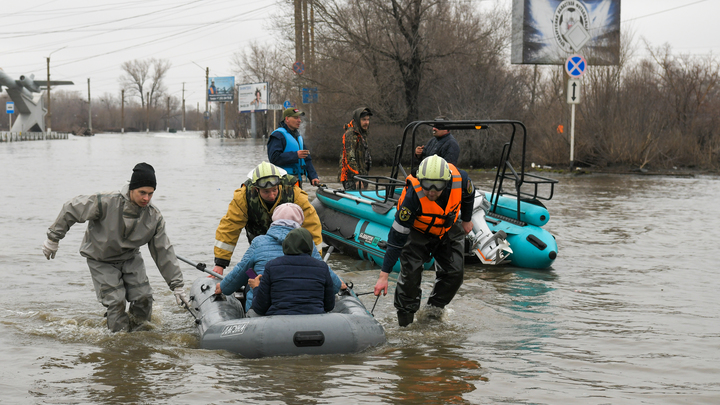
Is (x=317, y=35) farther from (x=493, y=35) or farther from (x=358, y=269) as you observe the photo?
(x=358, y=269)

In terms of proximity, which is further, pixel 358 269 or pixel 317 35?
pixel 317 35

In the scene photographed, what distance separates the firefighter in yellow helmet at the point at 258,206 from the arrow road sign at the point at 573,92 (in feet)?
53.4

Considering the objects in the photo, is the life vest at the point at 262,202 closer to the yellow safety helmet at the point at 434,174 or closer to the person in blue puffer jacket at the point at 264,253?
the person in blue puffer jacket at the point at 264,253

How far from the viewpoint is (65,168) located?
26.3m

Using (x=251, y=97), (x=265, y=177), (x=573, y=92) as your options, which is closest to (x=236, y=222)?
(x=265, y=177)

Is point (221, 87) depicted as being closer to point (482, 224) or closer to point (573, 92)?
point (573, 92)

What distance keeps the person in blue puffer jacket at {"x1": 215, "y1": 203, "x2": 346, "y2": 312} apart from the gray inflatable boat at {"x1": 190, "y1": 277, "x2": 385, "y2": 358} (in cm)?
28

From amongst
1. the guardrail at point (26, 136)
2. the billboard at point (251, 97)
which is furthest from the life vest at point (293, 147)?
the billboard at point (251, 97)

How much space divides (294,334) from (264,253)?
75 cm

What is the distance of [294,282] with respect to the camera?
5504 mm

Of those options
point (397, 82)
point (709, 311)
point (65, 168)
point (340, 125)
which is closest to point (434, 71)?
point (397, 82)

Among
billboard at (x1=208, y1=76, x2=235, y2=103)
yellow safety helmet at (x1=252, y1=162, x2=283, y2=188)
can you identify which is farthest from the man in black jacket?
billboard at (x1=208, y1=76, x2=235, y2=103)

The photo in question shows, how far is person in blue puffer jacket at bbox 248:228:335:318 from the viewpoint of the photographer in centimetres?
546

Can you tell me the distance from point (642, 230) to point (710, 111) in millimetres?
15858
